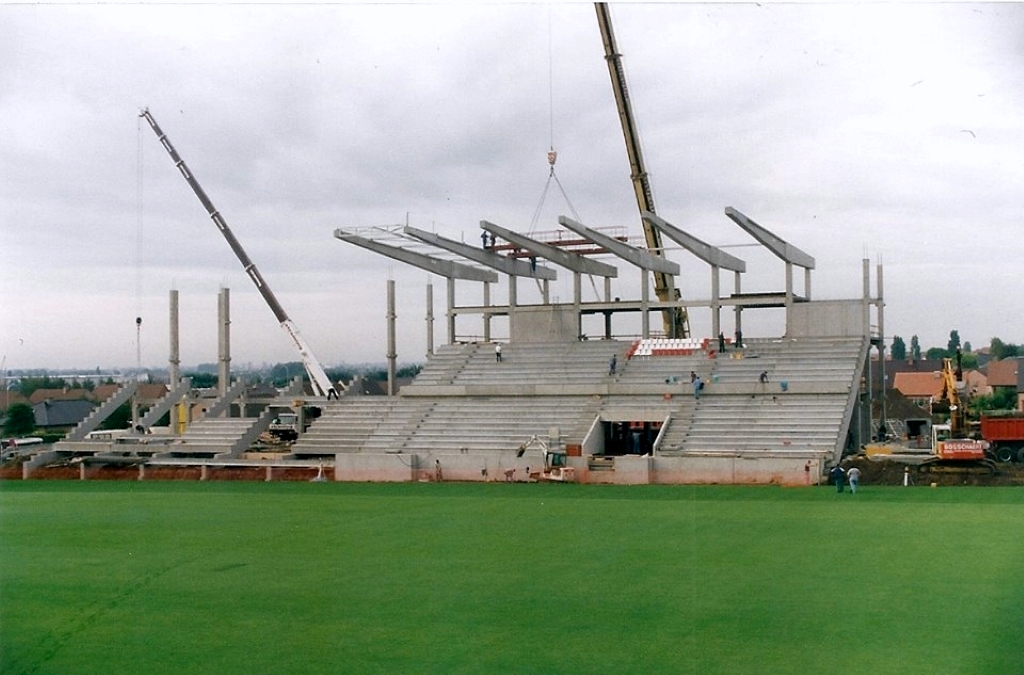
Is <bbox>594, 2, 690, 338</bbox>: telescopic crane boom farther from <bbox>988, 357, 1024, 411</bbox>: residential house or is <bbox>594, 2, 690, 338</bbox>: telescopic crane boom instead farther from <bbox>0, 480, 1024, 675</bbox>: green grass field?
<bbox>988, 357, 1024, 411</bbox>: residential house

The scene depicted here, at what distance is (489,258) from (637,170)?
10182 millimetres

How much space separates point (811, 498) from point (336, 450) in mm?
18757

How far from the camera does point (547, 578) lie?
51.3 feet

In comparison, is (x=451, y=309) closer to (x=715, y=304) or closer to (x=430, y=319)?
(x=430, y=319)

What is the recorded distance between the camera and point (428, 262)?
150 ft

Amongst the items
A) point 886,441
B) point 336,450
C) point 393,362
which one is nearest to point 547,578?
point 336,450

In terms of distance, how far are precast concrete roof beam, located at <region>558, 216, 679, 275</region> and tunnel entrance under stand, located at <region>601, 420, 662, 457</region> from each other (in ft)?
20.4

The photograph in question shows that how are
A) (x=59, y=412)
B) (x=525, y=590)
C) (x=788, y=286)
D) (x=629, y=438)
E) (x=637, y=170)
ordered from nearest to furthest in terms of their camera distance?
(x=525, y=590), (x=629, y=438), (x=788, y=286), (x=637, y=170), (x=59, y=412)

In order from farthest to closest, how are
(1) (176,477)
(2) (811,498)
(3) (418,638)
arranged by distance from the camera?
(1) (176,477)
(2) (811,498)
(3) (418,638)

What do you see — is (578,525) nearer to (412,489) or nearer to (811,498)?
(811,498)

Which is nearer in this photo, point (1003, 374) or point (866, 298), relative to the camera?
point (866, 298)

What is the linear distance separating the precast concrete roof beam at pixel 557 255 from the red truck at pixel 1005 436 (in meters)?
16.6

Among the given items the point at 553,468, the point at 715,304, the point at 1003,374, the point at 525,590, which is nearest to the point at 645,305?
the point at 715,304

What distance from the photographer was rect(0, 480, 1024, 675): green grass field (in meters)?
11.5
